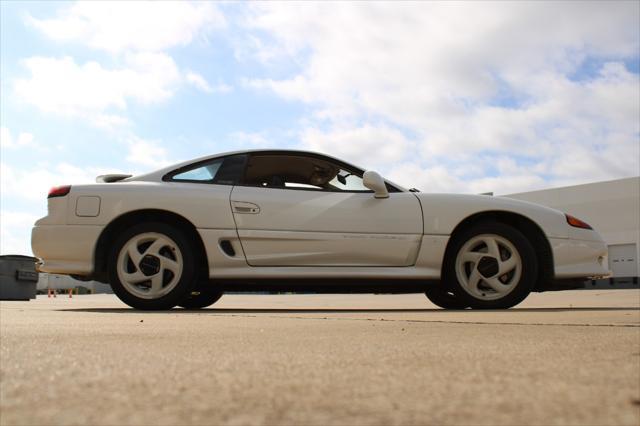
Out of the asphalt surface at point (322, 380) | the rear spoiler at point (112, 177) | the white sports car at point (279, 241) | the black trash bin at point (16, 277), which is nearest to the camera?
the asphalt surface at point (322, 380)

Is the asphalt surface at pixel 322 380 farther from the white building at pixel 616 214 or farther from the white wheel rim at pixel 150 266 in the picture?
the white building at pixel 616 214

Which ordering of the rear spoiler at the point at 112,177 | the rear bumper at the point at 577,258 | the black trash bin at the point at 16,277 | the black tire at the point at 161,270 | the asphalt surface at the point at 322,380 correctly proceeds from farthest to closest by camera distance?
the black trash bin at the point at 16,277 < the rear spoiler at the point at 112,177 < the rear bumper at the point at 577,258 < the black tire at the point at 161,270 < the asphalt surface at the point at 322,380

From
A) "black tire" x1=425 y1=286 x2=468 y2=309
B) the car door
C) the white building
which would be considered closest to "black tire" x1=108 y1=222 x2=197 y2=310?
the car door

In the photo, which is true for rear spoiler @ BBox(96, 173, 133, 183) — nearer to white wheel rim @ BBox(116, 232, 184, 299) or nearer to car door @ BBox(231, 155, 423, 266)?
white wheel rim @ BBox(116, 232, 184, 299)

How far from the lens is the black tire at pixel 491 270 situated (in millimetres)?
5215

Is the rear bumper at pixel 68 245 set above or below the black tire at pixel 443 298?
above

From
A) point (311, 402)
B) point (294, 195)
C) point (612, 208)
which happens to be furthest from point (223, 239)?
point (612, 208)

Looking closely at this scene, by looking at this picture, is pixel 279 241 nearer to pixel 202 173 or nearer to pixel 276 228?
pixel 276 228

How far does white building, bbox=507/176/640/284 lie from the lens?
4403cm

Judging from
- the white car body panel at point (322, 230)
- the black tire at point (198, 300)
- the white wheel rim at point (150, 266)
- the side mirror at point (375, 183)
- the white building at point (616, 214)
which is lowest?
the black tire at point (198, 300)

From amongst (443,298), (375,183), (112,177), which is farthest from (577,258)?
(112,177)

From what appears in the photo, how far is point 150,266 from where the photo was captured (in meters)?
5.12

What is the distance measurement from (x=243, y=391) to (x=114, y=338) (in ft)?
4.25

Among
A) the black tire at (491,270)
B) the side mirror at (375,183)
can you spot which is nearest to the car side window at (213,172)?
the side mirror at (375,183)
